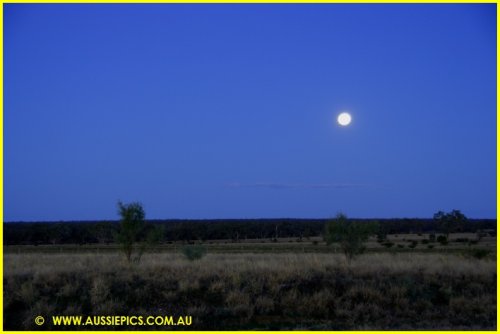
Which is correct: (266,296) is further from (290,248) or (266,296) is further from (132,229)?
(290,248)

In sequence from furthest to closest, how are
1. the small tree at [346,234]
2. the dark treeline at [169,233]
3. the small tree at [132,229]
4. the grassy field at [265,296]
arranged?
1. the dark treeline at [169,233]
2. the small tree at [346,234]
3. the small tree at [132,229]
4. the grassy field at [265,296]

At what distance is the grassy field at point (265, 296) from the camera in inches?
625

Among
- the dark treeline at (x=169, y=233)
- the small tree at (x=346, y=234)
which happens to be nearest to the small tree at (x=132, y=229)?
the small tree at (x=346, y=234)

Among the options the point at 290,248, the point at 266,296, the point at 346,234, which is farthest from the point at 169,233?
→ the point at 266,296

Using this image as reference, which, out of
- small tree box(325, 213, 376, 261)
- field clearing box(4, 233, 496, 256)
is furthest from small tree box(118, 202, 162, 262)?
field clearing box(4, 233, 496, 256)

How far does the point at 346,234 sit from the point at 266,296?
17.5m

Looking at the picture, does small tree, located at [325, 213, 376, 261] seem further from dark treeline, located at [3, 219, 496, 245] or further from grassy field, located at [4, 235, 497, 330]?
dark treeline, located at [3, 219, 496, 245]

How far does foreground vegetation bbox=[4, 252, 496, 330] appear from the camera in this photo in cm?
1592

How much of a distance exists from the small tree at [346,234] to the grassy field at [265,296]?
40.7 ft

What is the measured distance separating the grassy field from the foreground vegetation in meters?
0.03

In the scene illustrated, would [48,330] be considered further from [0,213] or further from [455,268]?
[455,268]

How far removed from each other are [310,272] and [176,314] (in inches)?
244

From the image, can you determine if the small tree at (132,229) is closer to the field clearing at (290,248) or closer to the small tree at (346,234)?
the small tree at (346,234)

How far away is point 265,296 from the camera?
17.5 meters
